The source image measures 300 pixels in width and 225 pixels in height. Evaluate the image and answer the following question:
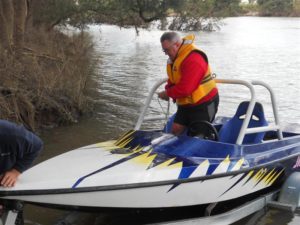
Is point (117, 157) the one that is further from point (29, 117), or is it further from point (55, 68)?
point (55, 68)

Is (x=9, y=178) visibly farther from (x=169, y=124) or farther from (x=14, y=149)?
(x=169, y=124)

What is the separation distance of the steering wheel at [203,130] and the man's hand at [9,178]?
2.11m

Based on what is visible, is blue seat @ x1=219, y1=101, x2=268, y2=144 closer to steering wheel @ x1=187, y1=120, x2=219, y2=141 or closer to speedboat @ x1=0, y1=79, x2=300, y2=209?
speedboat @ x1=0, y1=79, x2=300, y2=209

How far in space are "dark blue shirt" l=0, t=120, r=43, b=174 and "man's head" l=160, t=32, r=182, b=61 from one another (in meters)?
2.06

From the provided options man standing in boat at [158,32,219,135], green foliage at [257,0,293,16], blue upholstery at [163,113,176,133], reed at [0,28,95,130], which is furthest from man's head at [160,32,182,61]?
green foliage at [257,0,293,16]

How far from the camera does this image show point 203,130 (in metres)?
5.21

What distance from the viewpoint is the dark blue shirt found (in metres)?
3.38

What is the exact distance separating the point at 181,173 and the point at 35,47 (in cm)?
744

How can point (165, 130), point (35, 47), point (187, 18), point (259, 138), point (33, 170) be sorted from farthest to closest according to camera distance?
point (187, 18) < point (35, 47) < point (165, 130) < point (259, 138) < point (33, 170)

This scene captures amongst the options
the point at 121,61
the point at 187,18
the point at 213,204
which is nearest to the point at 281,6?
the point at 187,18

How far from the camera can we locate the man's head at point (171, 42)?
5.10 meters

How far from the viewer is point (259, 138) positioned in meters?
5.39

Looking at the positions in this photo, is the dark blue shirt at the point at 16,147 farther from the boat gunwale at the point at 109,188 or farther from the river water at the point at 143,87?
the river water at the point at 143,87

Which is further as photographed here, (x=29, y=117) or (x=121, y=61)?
(x=121, y=61)
